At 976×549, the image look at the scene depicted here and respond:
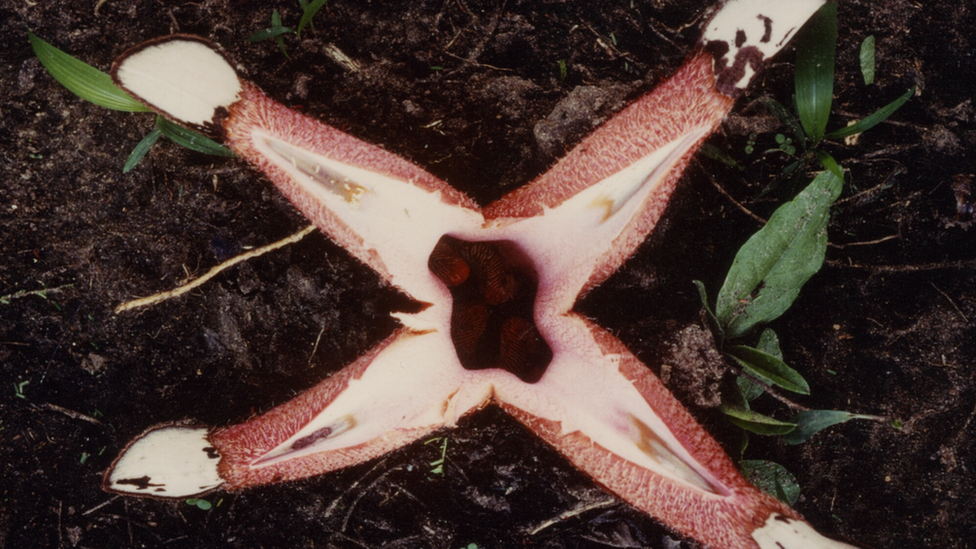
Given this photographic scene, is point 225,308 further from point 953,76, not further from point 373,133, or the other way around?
point 953,76

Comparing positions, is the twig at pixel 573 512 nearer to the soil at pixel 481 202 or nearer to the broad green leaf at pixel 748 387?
the soil at pixel 481 202

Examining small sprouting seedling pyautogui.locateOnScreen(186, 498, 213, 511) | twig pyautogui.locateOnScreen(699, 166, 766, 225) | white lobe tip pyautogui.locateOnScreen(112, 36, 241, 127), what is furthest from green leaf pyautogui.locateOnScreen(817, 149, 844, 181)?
small sprouting seedling pyautogui.locateOnScreen(186, 498, 213, 511)

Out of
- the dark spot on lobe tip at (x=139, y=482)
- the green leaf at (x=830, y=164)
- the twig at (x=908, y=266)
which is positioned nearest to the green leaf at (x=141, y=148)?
the dark spot on lobe tip at (x=139, y=482)

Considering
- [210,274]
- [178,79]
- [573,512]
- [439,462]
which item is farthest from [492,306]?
[178,79]

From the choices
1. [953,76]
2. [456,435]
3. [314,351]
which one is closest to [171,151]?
[314,351]

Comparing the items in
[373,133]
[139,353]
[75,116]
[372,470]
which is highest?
[373,133]

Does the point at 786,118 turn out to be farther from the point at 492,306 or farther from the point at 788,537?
the point at 788,537
